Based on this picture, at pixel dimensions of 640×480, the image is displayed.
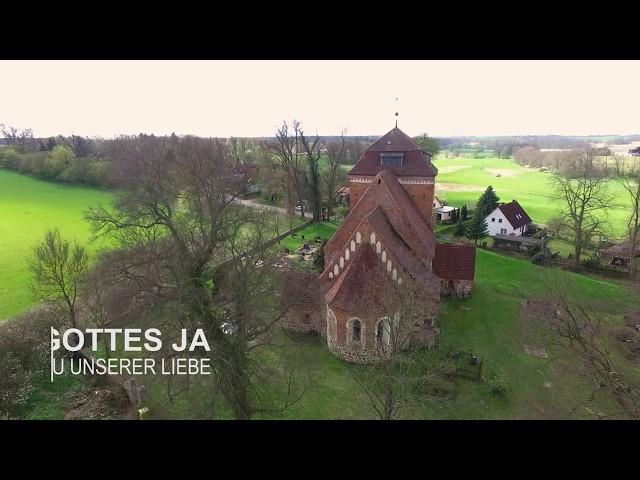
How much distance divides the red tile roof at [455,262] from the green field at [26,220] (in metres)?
23.0

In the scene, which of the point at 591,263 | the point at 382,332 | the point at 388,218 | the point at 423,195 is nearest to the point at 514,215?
the point at 591,263

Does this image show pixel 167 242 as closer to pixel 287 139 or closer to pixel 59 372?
pixel 59 372

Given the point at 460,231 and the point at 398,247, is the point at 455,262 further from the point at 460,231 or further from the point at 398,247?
the point at 460,231

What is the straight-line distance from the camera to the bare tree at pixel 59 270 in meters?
18.8

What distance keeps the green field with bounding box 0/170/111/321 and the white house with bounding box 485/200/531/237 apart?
38739 millimetres

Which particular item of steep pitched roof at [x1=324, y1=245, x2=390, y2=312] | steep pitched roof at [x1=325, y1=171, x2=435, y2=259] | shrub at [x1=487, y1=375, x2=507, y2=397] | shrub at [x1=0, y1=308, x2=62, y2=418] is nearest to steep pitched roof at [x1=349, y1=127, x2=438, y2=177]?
steep pitched roof at [x1=325, y1=171, x2=435, y2=259]

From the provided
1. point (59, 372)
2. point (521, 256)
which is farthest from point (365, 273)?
point (521, 256)

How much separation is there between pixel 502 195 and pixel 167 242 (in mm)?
68925

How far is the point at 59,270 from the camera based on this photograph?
63.9 feet

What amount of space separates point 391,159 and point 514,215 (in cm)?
2319

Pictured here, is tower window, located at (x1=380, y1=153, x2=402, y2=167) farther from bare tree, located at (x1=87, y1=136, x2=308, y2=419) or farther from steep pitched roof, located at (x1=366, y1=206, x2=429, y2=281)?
bare tree, located at (x1=87, y1=136, x2=308, y2=419)

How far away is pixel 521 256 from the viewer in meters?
35.0

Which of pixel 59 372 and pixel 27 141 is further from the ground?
pixel 27 141

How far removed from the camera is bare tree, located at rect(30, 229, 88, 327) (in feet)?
61.8
